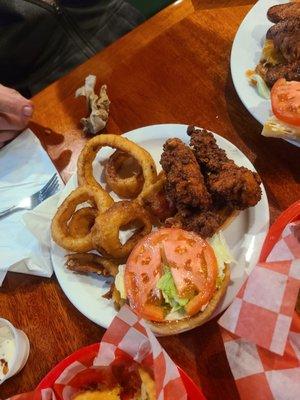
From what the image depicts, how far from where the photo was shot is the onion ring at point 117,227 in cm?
142

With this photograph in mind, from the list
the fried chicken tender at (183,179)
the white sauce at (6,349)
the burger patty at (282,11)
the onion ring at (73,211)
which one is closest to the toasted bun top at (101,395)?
the white sauce at (6,349)

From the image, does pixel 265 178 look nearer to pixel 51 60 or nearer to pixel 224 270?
pixel 224 270

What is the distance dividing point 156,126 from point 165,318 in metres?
0.71

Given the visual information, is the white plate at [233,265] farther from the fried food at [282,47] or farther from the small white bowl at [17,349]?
the fried food at [282,47]

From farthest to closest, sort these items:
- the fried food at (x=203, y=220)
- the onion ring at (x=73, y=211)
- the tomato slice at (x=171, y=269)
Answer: the onion ring at (x=73, y=211) < the fried food at (x=203, y=220) < the tomato slice at (x=171, y=269)

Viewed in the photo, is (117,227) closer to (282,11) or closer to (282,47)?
(282,47)

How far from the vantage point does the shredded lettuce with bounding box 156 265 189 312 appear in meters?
1.29

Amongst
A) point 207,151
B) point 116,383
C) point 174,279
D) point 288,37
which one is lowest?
point 116,383

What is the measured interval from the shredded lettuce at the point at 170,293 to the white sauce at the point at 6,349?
505 millimetres

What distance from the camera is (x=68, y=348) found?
1.45 m

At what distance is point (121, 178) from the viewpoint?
5.42 ft

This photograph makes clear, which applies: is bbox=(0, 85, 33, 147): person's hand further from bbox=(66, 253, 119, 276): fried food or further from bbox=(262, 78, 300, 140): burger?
bbox=(262, 78, 300, 140): burger

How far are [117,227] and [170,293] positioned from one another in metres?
0.27

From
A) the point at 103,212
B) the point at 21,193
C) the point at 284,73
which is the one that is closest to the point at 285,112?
the point at 284,73
